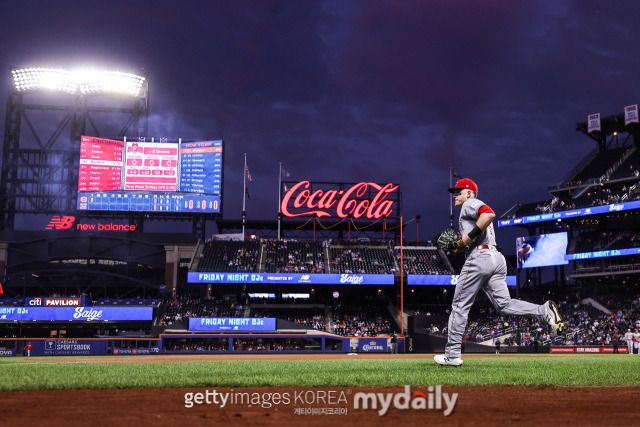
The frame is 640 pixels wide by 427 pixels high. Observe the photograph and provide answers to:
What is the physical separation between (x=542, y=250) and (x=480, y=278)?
147 feet

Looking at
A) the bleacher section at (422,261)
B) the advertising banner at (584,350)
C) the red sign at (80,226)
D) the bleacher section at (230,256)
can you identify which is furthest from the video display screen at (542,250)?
the red sign at (80,226)

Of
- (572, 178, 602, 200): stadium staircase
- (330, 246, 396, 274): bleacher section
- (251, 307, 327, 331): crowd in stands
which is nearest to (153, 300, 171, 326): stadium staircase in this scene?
(251, 307, 327, 331): crowd in stands

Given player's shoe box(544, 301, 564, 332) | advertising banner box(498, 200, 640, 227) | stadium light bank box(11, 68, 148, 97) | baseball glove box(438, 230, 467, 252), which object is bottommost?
player's shoe box(544, 301, 564, 332)

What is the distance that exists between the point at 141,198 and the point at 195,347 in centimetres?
1742

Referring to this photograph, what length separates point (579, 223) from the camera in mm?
51500

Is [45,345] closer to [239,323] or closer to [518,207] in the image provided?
[239,323]

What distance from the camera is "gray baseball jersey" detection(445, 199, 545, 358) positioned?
27.3 feet

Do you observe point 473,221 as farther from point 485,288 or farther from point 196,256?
point 196,256

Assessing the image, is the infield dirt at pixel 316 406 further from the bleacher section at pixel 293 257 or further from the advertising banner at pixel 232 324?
the bleacher section at pixel 293 257

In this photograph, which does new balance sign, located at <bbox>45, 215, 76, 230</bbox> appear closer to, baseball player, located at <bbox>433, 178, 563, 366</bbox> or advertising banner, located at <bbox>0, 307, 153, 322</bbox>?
advertising banner, located at <bbox>0, 307, 153, 322</bbox>

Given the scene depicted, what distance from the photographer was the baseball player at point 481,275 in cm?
816

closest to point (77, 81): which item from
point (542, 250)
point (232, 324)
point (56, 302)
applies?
point (56, 302)

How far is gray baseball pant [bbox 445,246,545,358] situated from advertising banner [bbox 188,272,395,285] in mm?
38620

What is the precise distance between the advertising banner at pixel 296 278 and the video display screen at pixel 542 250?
12.6m
